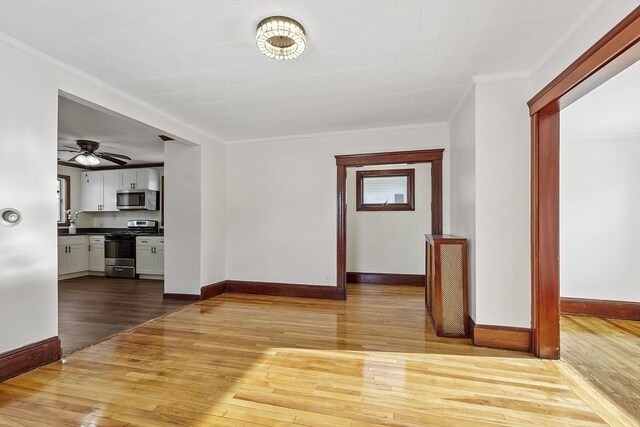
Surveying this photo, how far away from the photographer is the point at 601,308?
12.1ft

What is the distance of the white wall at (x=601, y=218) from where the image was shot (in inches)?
146

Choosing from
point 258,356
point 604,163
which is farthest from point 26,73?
point 604,163

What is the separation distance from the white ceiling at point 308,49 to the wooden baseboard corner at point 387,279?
126 inches

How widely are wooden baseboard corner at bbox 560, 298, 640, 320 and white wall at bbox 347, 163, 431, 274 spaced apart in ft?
7.18

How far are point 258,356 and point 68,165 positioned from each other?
22.4ft

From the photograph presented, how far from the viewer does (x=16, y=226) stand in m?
2.26

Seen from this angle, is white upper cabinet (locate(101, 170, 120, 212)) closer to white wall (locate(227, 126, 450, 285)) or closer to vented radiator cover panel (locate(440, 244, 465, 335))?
white wall (locate(227, 126, 450, 285))

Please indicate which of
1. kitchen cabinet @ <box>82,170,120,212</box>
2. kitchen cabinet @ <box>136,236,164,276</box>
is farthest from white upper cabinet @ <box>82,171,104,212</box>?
kitchen cabinet @ <box>136,236,164,276</box>

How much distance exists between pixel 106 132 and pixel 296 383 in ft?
→ 14.8

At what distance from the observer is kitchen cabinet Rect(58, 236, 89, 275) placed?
19.7ft

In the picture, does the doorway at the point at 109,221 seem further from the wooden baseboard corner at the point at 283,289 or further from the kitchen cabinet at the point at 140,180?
the wooden baseboard corner at the point at 283,289

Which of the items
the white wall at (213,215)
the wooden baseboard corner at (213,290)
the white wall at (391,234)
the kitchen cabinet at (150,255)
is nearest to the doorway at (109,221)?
the kitchen cabinet at (150,255)

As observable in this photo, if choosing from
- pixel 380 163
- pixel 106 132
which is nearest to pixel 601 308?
pixel 380 163

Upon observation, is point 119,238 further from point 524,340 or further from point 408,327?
point 524,340
